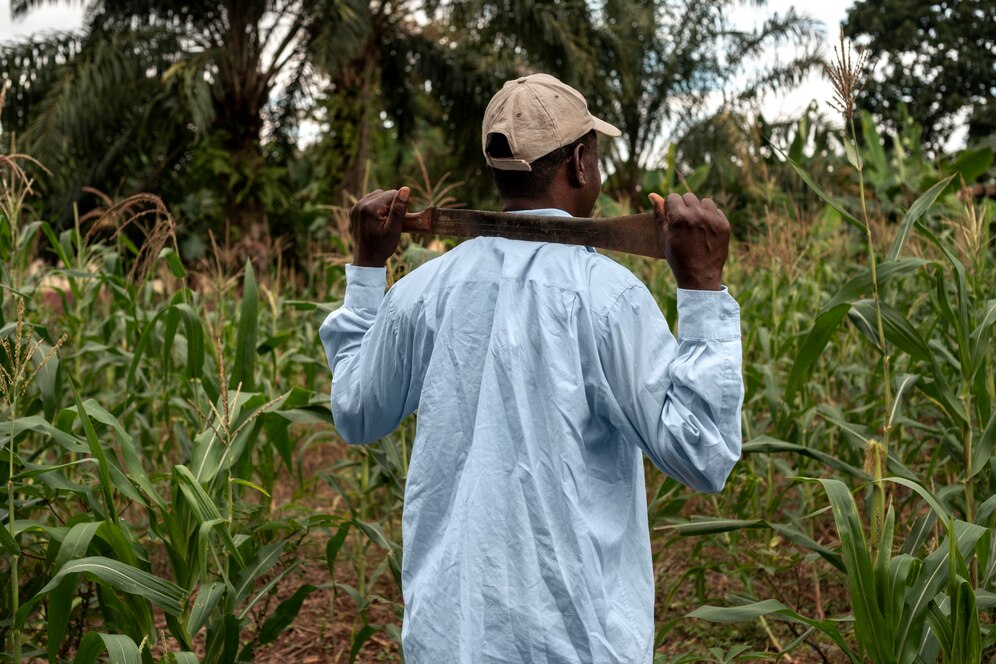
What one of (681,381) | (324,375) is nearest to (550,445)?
(681,381)

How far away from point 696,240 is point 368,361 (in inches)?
26.1

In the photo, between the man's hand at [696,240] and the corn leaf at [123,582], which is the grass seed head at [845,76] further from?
the corn leaf at [123,582]

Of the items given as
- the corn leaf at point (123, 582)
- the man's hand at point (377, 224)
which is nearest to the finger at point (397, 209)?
the man's hand at point (377, 224)

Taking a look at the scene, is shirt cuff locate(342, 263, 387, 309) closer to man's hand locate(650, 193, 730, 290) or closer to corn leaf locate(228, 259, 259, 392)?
man's hand locate(650, 193, 730, 290)

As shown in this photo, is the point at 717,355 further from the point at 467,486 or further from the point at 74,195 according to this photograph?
the point at 74,195

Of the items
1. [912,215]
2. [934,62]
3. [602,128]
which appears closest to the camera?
[602,128]

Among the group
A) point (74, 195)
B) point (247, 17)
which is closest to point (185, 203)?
point (74, 195)

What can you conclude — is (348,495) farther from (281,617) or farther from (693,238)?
(693,238)

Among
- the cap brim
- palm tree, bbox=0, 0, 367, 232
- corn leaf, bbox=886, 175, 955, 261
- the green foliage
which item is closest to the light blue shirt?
the cap brim

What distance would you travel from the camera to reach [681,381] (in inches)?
60.2

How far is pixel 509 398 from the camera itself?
65.1 inches

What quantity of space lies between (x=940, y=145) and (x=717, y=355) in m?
30.4

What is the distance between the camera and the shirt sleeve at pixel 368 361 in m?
1.87

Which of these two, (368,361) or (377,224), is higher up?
(377,224)
